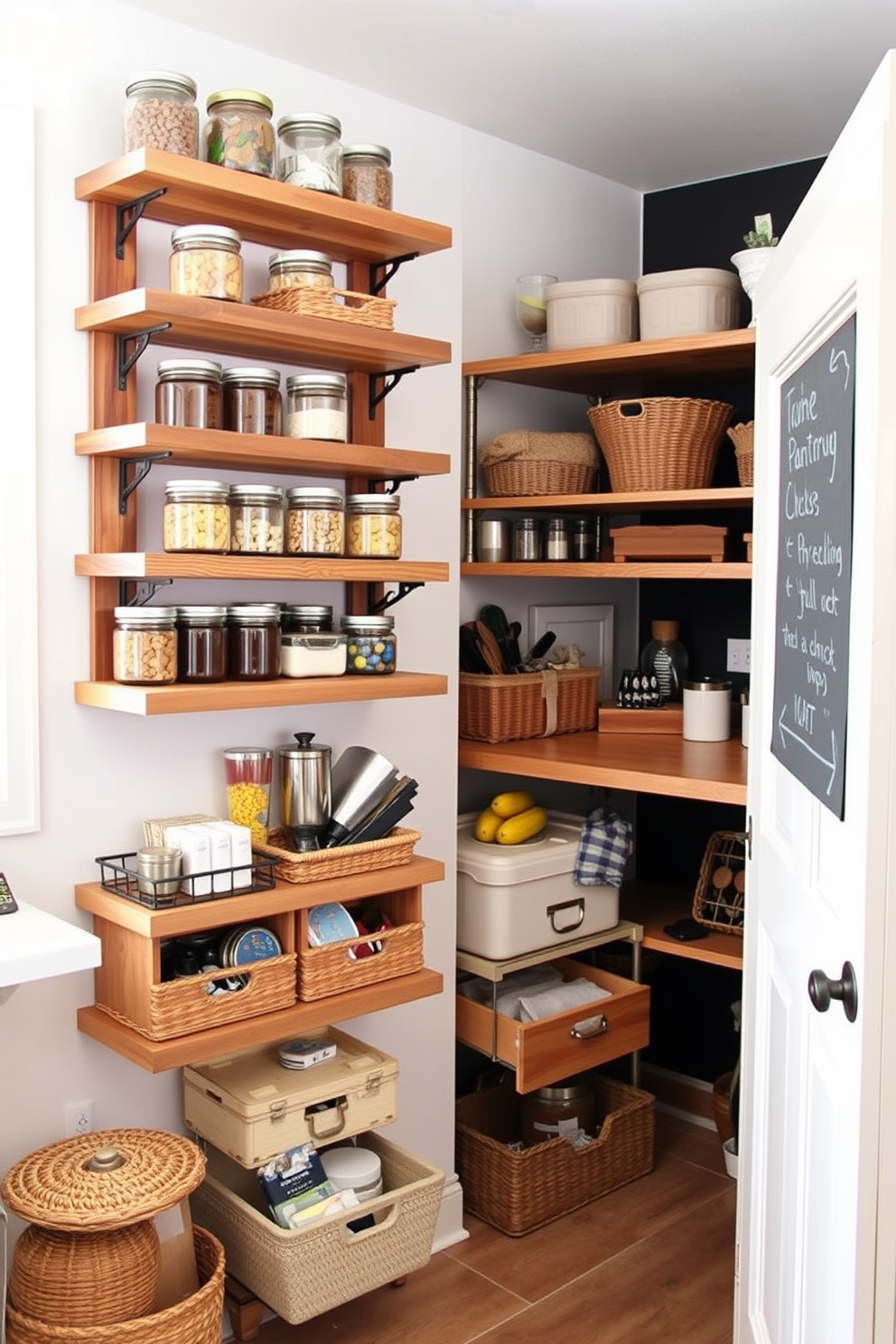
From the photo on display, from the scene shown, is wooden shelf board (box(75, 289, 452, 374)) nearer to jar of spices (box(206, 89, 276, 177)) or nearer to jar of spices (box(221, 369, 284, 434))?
jar of spices (box(221, 369, 284, 434))

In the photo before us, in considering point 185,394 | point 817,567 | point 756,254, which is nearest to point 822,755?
point 817,567

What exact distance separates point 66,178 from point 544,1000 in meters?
1.99

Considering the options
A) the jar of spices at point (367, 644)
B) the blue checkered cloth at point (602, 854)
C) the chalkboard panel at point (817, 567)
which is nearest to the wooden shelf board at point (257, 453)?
the jar of spices at point (367, 644)

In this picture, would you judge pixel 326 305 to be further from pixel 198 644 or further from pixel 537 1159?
pixel 537 1159

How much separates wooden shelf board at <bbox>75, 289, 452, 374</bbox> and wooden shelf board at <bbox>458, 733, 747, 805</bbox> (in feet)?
3.13

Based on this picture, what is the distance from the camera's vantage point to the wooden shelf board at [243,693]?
2109 mm

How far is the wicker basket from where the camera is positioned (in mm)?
2287

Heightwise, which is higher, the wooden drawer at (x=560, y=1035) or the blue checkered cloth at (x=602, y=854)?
the blue checkered cloth at (x=602, y=854)

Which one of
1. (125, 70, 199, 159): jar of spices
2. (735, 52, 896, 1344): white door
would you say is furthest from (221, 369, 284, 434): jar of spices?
(735, 52, 896, 1344): white door

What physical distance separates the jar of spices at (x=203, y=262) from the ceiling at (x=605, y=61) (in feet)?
1.60

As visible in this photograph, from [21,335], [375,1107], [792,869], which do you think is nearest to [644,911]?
[375,1107]

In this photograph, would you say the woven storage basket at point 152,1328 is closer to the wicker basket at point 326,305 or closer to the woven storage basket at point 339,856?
the woven storage basket at point 339,856

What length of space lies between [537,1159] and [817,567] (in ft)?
5.89

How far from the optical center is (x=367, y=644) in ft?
8.05
